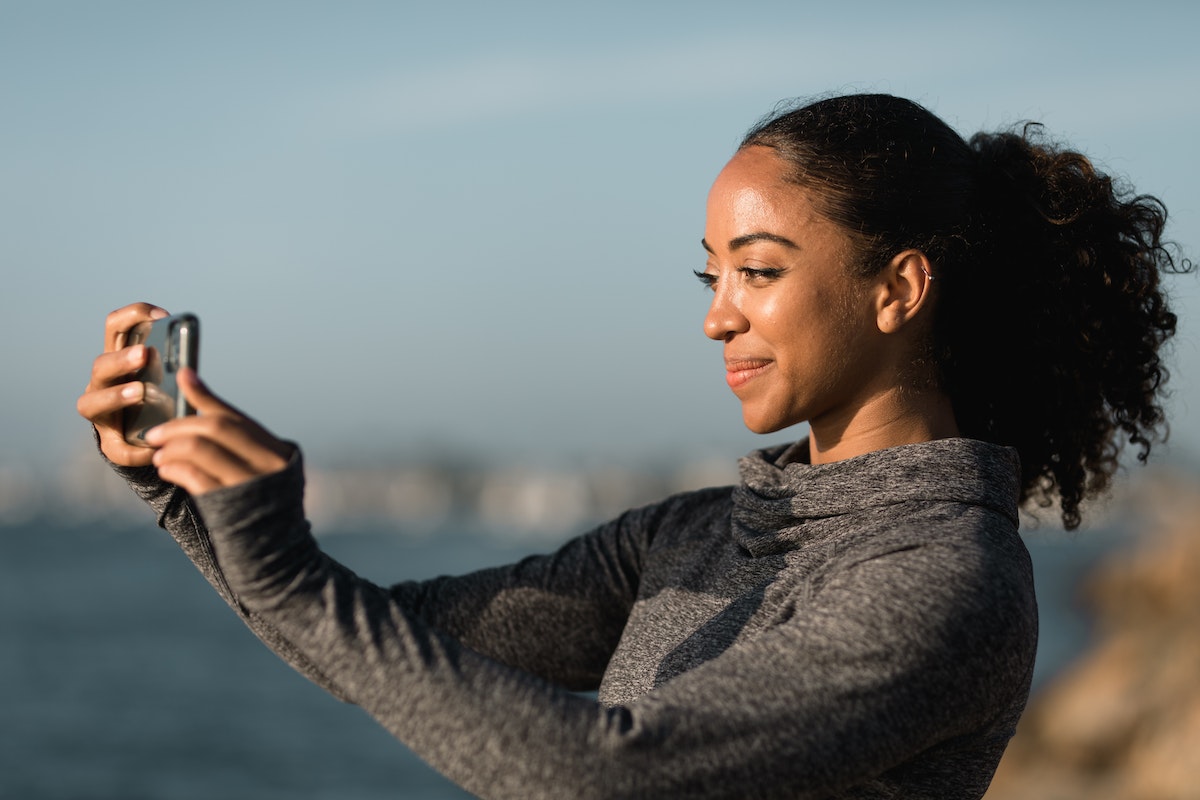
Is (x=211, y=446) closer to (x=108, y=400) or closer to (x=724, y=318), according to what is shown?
(x=108, y=400)

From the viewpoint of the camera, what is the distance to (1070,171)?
2.46 metres

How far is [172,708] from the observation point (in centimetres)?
2645

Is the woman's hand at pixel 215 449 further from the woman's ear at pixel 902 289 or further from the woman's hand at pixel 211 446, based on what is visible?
the woman's ear at pixel 902 289

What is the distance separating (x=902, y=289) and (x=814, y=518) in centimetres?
41

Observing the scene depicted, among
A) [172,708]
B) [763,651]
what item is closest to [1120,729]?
[763,651]

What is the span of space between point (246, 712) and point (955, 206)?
25.8 metres

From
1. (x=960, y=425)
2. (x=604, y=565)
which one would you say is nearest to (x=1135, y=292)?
(x=960, y=425)

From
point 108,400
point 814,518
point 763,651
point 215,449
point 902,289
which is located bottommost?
point 763,651

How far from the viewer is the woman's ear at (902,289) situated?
2.17m

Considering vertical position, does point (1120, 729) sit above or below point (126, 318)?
below

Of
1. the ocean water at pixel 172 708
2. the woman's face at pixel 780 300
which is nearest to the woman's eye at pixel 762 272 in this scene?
the woman's face at pixel 780 300

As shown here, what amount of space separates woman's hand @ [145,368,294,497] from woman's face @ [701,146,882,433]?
868 millimetres

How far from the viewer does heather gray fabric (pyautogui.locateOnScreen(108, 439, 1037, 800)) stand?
1.51m

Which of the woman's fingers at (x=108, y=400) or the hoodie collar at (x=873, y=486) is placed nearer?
the woman's fingers at (x=108, y=400)
